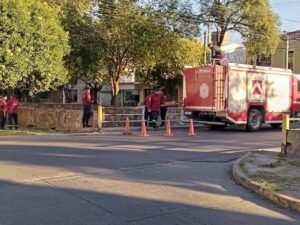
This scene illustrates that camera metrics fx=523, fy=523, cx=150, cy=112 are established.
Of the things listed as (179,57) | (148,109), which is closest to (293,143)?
(148,109)

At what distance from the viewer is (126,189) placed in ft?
28.7

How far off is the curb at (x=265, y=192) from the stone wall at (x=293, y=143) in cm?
271

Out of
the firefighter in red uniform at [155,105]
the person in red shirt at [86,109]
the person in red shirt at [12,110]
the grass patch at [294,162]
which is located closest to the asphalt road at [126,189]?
the grass patch at [294,162]

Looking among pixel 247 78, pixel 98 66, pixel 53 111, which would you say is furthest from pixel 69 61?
pixel 247 78

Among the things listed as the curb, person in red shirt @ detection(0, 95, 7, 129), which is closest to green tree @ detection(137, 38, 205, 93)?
person in red shirt @ detection(0, 95, 7, 129)

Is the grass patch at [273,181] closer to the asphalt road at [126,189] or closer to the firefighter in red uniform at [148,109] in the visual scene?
the asphalt road at [126,189]

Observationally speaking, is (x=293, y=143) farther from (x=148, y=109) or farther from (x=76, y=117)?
(x=76, y=117)

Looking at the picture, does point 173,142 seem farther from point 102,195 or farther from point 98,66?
point 98,66

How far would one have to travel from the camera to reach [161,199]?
805 centimetres

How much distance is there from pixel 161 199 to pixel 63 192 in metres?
1.62

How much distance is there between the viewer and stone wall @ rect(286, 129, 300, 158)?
1223 cm

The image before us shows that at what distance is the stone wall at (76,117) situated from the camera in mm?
24250

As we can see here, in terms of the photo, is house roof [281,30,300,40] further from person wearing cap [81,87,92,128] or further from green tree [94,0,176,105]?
person wearing cap [81,87,92,128]

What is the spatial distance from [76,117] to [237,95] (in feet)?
24.8
